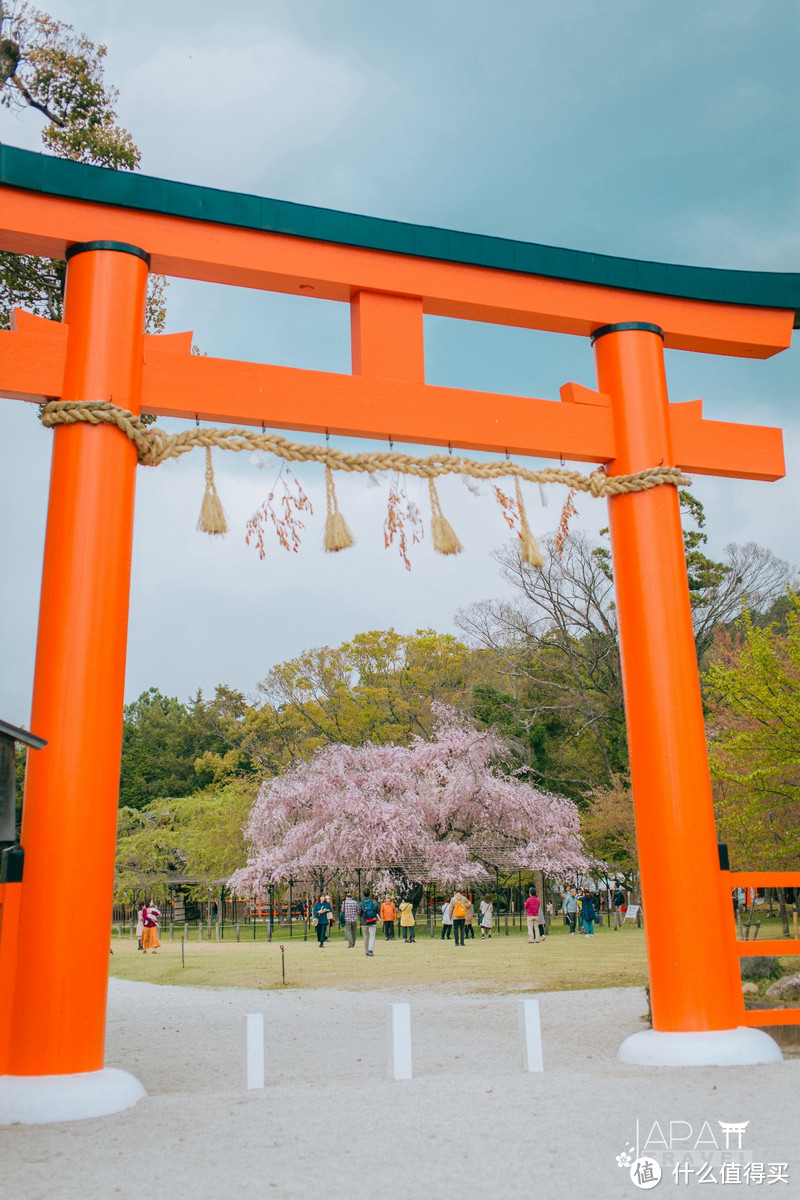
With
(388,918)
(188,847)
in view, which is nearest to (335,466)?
(388,918)

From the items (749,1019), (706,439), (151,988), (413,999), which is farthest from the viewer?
(151,988)

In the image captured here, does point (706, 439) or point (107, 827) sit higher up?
point (706, 439)

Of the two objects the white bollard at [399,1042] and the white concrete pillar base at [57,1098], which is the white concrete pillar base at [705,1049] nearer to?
the white bollard at [399,1042]

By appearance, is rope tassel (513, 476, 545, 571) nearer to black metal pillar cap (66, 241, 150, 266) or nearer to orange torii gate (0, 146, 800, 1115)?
orange torii gate (0, 146, 800, 1115)

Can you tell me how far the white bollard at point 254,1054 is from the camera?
5410mm

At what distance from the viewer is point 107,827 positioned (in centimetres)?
502

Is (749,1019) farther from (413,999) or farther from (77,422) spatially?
(413,999)

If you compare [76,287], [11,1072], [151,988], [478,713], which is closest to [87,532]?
[76,287]

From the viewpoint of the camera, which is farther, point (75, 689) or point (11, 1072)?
point (75, 689)

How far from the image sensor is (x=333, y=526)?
6008 millimetres

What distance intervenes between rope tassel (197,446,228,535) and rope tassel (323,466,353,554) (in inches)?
26.0

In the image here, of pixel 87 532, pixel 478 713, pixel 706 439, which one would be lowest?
pixel 87 532

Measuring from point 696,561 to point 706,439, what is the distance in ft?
76.6

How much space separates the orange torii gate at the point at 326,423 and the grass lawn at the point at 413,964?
730cm
